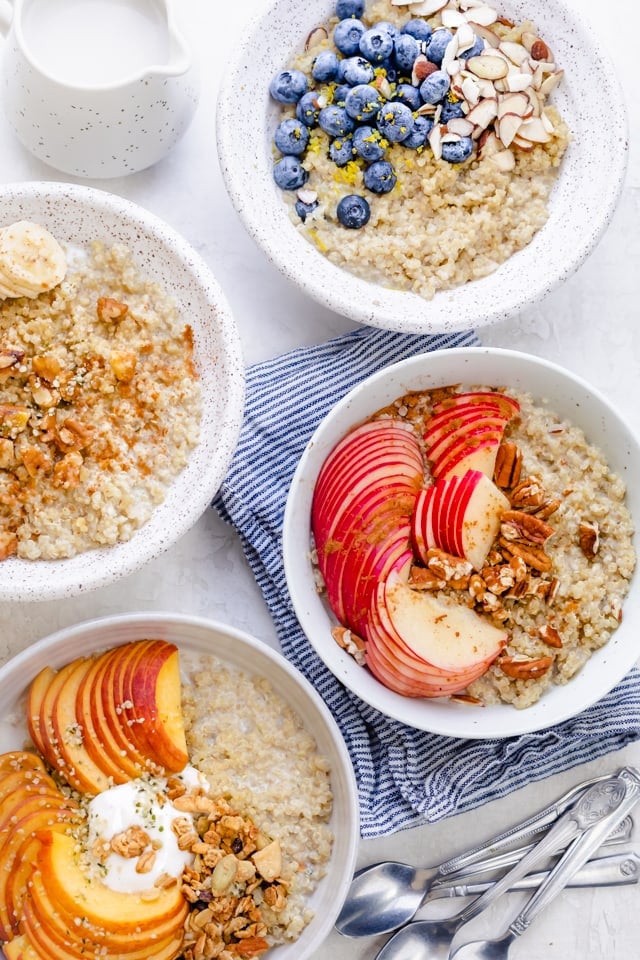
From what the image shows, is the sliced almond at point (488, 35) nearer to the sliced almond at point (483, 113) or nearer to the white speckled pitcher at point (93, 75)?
the sliced almond at point (483, 113)

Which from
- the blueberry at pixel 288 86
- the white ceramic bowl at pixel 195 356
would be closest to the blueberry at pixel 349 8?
the blueberry at pixel 288 86

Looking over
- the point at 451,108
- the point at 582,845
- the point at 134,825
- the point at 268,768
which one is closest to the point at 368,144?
the point at 451,108

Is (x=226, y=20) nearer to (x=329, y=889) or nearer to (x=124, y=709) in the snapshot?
(x=124, y=709)

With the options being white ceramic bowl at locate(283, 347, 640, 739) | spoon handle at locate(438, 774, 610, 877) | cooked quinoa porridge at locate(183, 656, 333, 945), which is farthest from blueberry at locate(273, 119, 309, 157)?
spoon handle at locate(438, 774, 610, 877)

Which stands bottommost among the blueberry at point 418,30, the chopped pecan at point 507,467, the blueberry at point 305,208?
the chopped pecan at point 507,467

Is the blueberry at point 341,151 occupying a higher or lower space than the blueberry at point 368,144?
lower

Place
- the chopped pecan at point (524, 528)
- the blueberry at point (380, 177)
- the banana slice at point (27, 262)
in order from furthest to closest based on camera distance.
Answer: the blueberry at point (380, 177) < the chopped pecan at point (524, 528) < the banana slice at point (27, 262)
